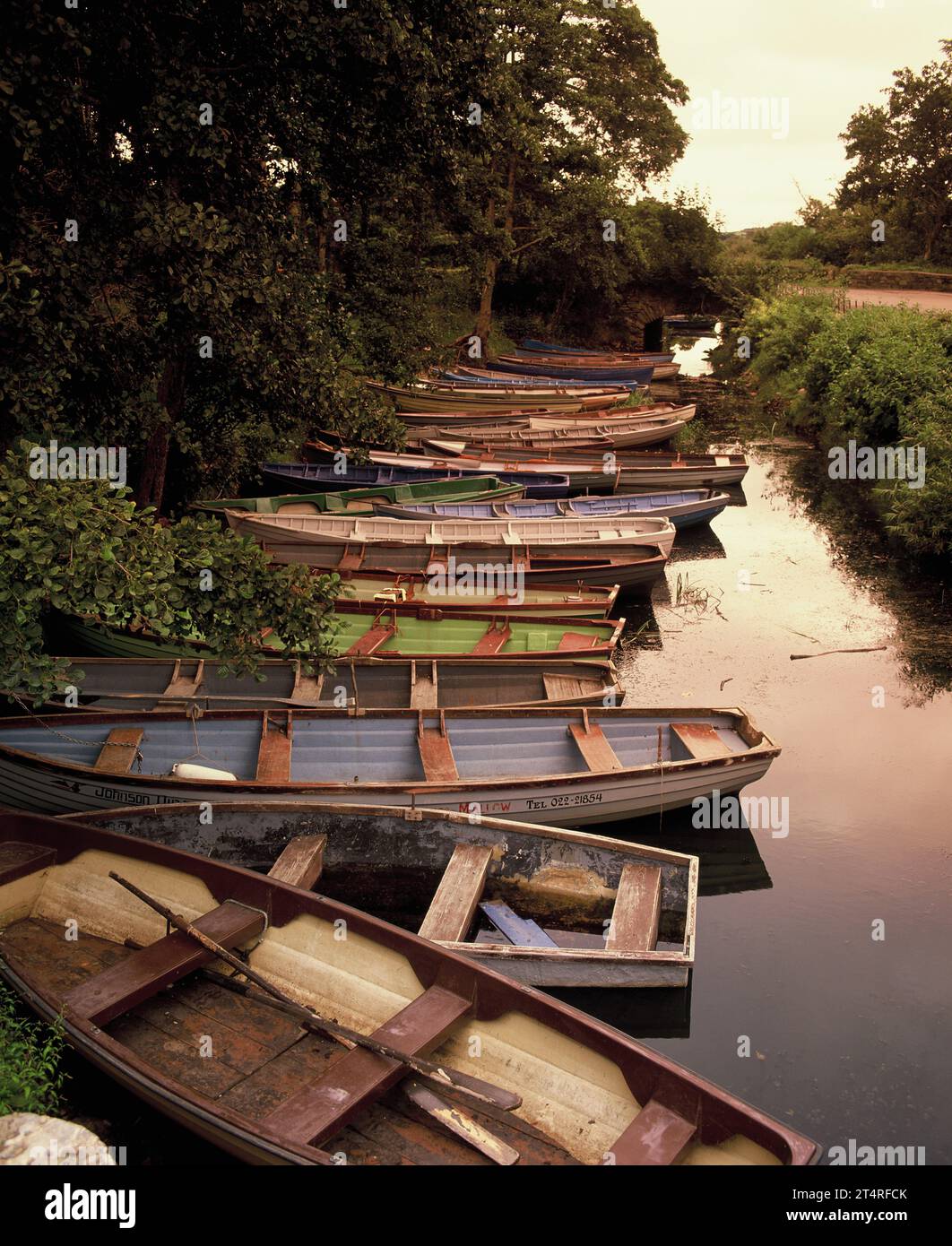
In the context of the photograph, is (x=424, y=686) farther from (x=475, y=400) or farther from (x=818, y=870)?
(x=475, y=400)

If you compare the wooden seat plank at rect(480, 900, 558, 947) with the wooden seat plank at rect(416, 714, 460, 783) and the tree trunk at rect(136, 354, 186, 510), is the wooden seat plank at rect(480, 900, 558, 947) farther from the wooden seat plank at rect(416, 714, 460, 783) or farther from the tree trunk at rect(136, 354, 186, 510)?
the tree trunk at rect(136, 354, 186, 510)

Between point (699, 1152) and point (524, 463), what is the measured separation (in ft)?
57.3

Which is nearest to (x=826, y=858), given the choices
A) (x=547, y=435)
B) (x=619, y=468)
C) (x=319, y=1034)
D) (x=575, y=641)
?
(x=575, y=641)

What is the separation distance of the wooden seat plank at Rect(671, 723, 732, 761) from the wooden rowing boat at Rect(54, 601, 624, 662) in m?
1.92

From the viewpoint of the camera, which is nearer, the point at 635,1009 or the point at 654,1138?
the point at 654,1138

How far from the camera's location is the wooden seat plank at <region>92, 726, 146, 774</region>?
9.38 m

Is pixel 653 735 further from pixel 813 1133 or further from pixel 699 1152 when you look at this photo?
pixel 699 1152

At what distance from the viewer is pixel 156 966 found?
249 inches

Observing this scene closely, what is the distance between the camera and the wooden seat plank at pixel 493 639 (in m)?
12.1

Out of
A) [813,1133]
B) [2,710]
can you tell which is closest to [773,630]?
[813,1133]

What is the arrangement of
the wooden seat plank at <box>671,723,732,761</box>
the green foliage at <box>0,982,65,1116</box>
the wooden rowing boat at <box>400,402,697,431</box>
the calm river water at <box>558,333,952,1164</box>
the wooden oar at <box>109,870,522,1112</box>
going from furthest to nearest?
the wooden rowing boat at <box>400,402,697,431</box> → the wooden seat plank at <box>671,723,732,761</box> → the calm river water at <box>558,333,952,1164</box> → the wooden oar at <box>109,870,522,1112</box> → the green foliage at <box>0,982,65,1116</box>

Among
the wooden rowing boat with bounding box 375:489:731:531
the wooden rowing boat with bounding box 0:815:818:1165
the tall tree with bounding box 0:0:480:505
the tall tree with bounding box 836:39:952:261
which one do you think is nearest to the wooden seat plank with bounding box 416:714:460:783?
the wooden rowing boat with bounding box 0:815:818:1165

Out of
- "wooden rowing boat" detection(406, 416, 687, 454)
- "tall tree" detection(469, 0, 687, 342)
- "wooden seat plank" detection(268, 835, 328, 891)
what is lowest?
"wooden seat plank" detection(268, 835, 328, 891)

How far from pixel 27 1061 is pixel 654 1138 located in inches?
140
